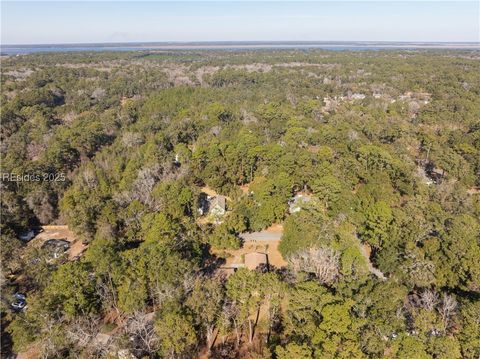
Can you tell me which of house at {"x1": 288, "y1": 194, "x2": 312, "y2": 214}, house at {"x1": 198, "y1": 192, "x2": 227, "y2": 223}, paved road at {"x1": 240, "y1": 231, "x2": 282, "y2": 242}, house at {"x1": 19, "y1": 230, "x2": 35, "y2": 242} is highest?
house at {"x1": 288, "y1": 194, "x2": 312, "y2": 214}

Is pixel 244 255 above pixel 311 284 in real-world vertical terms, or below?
below

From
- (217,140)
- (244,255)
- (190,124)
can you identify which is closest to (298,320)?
(244,255)

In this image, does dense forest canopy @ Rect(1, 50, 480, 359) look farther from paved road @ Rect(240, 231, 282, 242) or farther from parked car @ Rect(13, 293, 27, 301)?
paved road @ Rect(240, 231, 282, 242)

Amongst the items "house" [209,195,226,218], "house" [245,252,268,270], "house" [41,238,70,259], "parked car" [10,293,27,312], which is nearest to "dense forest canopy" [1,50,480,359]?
"house" [209,195,226,218]

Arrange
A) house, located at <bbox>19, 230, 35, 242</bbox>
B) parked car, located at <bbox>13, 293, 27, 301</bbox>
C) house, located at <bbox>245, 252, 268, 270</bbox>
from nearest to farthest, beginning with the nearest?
parked car, located at <bbox>13, 293, 27, 301</bbox>, house, located at <bbox>245, 252, 268, 270</bbox>, house, located at <bbox>19, 230, 35, 242</bbox>

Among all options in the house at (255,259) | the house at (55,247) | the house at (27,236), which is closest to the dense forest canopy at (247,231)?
the house at (27,236)

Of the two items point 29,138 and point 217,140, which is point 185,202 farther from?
point 29,138

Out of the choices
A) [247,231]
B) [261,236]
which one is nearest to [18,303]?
[247,231]
